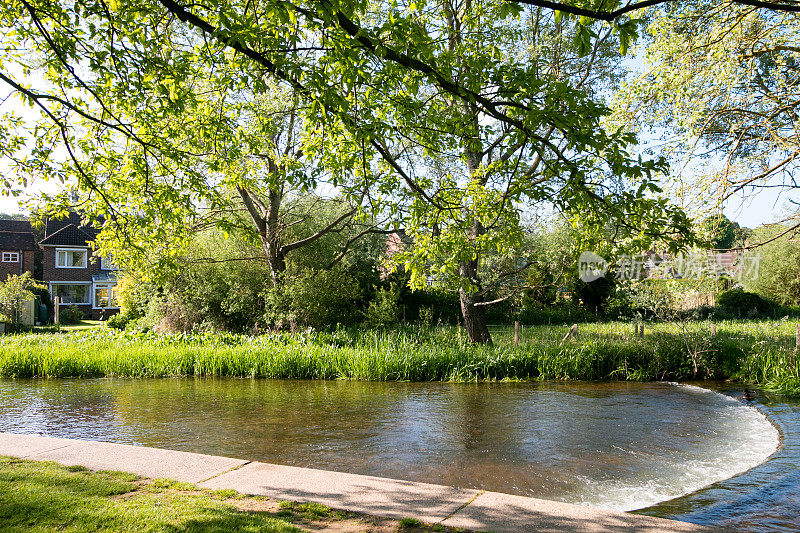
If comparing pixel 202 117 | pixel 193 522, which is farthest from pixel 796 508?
pixel 202 117

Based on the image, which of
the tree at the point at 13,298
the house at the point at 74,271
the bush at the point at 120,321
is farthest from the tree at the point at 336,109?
the house at the point at 74,271

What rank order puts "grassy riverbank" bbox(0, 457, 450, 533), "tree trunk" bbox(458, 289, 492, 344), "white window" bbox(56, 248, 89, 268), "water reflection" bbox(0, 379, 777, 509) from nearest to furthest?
"grassy riverbank" bbox(0, 457, 450, 533) → "water reflection" bbox(0, 379, 777, 509) → "tree trunk" bbox(458, 289, 492, 344) → "white window" bbox(56, 248, 89, 268)

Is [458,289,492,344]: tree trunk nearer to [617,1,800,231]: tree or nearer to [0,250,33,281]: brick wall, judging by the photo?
[617,1,800,231]: tree

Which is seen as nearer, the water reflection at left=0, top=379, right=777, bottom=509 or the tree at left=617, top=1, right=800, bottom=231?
the water reflection at left=0, top=379, right=777, bottom=509

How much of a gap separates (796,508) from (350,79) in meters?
6.39

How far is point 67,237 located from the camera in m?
40.3

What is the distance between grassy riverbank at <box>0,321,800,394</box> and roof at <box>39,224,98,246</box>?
89.8ft

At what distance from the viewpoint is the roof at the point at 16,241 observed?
40.1 metres

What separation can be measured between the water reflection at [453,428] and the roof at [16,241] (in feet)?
108

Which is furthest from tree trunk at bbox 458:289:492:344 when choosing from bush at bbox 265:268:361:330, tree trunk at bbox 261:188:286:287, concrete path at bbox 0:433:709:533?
concrete path at bbox 0:433:709:533

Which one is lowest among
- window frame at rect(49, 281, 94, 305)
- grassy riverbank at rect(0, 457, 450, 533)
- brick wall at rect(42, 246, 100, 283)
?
grassy riverbank at rect(0, 457, 450, 533)

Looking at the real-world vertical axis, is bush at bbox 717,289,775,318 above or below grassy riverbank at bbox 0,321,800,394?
above

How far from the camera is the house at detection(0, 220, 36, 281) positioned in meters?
40.0

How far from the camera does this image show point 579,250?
8328mm
